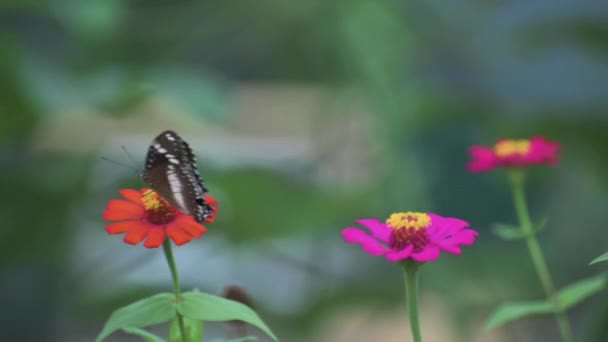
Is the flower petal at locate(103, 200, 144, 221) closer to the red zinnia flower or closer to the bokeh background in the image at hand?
the red zinnia flower

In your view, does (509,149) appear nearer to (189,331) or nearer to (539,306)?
(539,306)

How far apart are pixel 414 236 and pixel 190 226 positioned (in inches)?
2.8

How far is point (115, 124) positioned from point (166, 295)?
91cm

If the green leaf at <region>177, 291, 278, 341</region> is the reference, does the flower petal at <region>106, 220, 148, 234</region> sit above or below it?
above

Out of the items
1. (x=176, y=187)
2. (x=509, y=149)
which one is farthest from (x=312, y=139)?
(x=176, y=187)

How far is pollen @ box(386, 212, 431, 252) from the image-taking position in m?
0.28

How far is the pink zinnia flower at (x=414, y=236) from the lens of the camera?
27cm

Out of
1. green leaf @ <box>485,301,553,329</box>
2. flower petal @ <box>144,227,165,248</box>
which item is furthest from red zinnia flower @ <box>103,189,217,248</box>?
A: green leaf @ <box>485,301,553,329</box>

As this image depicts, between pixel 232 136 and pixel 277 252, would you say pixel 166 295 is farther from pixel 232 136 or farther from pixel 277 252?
pixel 232 136

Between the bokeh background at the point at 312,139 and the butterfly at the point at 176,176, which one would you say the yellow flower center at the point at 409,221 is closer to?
the butterfly at the point at 176,176

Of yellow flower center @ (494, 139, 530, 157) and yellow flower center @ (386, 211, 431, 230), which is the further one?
yellow flower center @ (494, 139, 530, 157)

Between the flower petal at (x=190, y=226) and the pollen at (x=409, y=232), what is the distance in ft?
0.20

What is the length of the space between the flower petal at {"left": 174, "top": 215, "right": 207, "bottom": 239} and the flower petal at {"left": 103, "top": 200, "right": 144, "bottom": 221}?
0.5 inches

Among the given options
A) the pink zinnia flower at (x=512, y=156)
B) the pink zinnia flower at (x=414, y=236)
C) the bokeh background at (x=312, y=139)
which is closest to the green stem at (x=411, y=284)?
the pink zinnia flower at (x=414, y=236)
